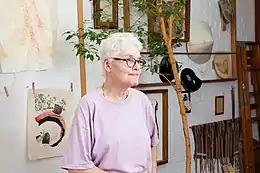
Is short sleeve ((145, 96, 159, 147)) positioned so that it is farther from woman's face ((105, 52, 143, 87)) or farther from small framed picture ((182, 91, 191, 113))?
small framed picture ((182, 91, 191, 113))

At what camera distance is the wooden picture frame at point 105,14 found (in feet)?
9.40

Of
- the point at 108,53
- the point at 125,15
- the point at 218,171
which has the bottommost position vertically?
the point at 218,171

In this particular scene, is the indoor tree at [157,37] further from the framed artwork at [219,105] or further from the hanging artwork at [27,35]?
the framed artwork at [219,105]

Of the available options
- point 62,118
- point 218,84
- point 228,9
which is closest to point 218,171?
point 218,84

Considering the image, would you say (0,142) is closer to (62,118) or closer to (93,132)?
(62,118)

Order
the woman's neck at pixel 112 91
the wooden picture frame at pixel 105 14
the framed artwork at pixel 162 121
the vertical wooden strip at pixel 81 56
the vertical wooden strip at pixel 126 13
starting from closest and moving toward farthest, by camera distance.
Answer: the woman's neck at pixel 112 91, the vertical wooden strip at pixel 81 56, the wooden picture frame at pixel 105 14, the vertical wooden strip at pixel 126 13, the framed artwork at pixel 162 121

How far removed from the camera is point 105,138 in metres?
2.06

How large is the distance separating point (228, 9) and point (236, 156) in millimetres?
1243

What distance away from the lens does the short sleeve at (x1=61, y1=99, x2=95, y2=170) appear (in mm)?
2033

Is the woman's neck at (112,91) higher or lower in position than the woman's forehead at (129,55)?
lower

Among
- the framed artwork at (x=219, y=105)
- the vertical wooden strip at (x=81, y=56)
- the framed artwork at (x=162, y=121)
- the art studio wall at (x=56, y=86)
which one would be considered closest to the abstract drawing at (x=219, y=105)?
the framed artwork at (x=219, y=105)

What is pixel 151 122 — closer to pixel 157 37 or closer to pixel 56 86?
pixel 56 86

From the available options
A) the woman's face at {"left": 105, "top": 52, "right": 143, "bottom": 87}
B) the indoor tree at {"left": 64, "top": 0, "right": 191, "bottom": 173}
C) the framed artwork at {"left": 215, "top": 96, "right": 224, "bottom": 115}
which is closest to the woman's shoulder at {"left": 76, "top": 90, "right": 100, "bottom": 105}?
the woman's face at {"left": 105, "top": 52, "right": 143, "bottom": 87}

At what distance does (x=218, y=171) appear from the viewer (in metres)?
3.77
